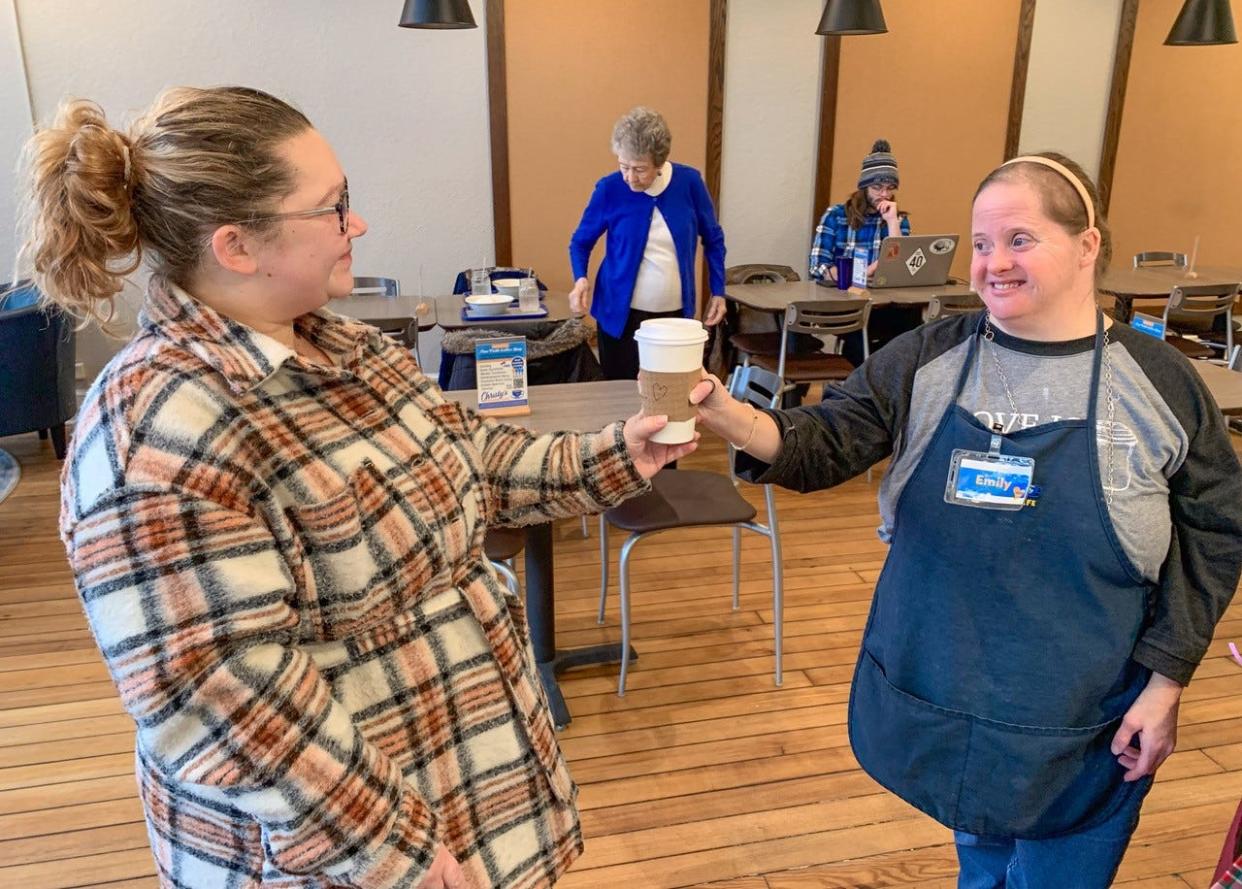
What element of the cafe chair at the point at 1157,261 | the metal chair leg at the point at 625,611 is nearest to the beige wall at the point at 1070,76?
the cafe chair at the point at 1157,261

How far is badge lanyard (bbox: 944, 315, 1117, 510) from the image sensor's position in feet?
4.23

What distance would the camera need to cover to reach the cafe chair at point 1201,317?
4.74 meters

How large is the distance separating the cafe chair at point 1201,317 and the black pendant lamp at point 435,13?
3.80m

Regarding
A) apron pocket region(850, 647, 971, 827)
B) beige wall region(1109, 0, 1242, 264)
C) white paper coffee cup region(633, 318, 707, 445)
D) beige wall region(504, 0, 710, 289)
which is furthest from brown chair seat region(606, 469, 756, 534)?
beige wall region(1109, 0, 1242, 264)

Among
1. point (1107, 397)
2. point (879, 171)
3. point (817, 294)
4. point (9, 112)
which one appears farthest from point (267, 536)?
point (9, 112)

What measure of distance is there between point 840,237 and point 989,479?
12.9 ft

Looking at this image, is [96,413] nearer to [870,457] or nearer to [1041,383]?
[870,457]

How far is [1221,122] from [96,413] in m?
7.99

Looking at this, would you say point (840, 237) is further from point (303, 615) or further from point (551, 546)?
point (303, 615)

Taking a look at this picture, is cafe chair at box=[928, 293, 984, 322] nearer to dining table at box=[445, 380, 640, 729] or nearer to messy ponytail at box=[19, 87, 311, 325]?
dining table at box=[445, 380, 640, 729]

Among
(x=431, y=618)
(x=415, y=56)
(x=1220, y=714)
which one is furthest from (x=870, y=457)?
(x=415, y=56)

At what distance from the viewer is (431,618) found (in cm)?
108

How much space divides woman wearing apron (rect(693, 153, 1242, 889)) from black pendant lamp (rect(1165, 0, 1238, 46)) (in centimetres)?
524

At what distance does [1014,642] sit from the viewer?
4.37 ft
